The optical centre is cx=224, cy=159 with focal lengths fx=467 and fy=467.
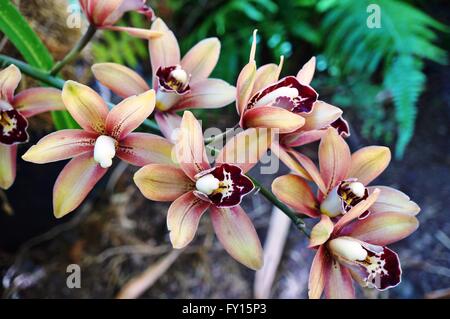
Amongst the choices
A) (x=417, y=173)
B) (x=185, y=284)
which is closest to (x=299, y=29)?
(x=417, y=173)

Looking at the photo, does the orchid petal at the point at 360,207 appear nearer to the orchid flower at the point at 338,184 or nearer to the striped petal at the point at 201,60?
the orchid flower at the point at 338,184

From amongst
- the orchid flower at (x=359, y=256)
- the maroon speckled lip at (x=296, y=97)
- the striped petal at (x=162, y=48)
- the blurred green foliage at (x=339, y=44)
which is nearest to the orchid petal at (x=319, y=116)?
the maroon speckled lip at (x=296, y=97)

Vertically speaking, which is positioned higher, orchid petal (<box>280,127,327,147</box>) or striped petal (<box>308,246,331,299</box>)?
orchid petal (<box>280,127,327,147</box>)

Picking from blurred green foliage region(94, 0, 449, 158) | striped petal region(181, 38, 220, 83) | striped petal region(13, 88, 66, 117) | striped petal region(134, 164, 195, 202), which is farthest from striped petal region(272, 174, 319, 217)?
blurred green foliage region(94, 0, 449, 158)

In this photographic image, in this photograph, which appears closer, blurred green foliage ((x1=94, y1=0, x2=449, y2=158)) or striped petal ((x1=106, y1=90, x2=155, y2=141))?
striped petal ((x1=106, y1=90, x2=155, y2=141))

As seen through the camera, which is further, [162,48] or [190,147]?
[162,48]

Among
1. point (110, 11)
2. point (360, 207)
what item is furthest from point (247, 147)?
point (110, 11)

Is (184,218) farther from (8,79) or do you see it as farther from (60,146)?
(8,79)

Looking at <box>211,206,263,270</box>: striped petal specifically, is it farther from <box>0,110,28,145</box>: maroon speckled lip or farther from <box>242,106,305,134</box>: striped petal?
<box>0,110,28,145</box>: maroon speckled lip

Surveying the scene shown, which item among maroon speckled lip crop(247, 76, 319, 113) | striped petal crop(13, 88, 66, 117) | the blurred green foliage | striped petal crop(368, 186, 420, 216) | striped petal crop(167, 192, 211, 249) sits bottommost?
the blurred green foliage
